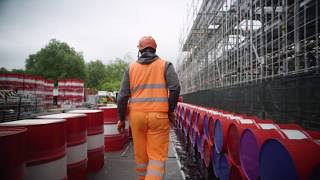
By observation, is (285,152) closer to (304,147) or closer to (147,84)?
(304,147)

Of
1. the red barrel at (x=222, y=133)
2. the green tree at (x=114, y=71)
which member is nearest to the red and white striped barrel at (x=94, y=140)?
the red barrel at (x=222, y=133)

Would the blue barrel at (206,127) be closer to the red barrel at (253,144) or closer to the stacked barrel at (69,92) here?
the red barrel at (253,144)

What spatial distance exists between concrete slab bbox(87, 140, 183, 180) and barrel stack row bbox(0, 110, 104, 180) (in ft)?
0.82

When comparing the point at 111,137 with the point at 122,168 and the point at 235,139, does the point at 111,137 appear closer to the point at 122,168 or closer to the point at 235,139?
the point at 122,168

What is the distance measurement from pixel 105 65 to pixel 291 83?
11796 cm

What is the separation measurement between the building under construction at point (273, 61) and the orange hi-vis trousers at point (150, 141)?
155cm

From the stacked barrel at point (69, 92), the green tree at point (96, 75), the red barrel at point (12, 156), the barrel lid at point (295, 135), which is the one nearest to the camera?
the barrel lid at point (295, 135)

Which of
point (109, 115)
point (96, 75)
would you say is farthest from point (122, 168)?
point (96, 75)

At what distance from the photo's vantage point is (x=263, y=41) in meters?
5.30

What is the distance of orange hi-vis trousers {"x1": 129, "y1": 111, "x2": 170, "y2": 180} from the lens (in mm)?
3582

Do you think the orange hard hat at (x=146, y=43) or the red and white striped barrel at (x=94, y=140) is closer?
the orange hard hat at (x=146, y=43)

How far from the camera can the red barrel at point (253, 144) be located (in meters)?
2.53

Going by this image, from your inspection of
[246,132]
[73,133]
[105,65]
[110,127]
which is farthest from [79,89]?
[105,65]

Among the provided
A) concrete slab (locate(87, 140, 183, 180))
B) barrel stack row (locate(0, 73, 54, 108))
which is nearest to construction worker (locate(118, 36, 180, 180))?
concrete slab (locate(87, 140, 183, 180))
